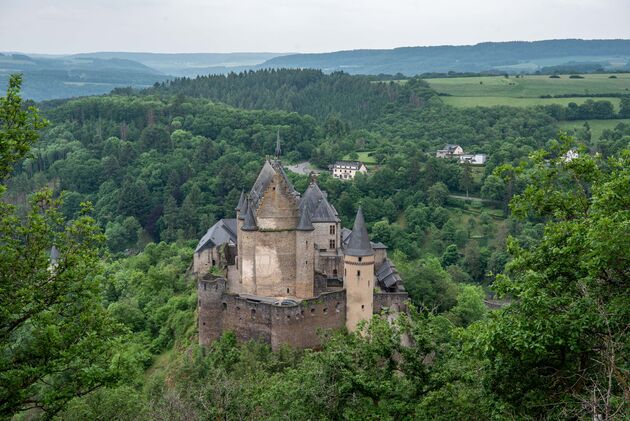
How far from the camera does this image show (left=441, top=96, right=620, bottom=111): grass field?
160500 millimetres

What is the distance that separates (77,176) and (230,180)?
32.9 m

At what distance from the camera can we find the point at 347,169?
114 m

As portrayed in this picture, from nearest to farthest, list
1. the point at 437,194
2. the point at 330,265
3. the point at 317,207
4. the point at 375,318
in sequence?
the point at 375,318, the point at 330,265, the point at 317,207, the point at 437,194

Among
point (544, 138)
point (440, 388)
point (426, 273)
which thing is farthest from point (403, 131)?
point (440, 388)

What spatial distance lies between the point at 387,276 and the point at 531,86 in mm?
152516

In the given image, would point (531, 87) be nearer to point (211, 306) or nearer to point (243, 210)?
point (243, 210)

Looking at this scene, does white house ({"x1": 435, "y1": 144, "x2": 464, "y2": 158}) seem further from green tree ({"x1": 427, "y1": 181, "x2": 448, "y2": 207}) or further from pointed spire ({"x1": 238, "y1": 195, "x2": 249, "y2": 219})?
pointed spire ({"x1": 238, "y1": 195, "x2": 249, "y2": 219})

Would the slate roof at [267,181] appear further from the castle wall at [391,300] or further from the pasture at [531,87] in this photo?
the pasture at [531,87]

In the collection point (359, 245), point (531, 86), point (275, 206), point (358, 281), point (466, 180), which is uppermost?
point (531, 86)

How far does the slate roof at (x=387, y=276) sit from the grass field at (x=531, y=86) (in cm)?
13585

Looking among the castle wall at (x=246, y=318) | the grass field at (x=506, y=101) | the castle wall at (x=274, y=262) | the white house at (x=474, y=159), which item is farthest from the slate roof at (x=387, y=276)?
the grass field at (x=506, y=101)

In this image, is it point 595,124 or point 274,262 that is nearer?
point 274,262

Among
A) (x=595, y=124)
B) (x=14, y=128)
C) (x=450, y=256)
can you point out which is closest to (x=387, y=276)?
(x=14, y=128)

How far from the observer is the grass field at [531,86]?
175 meters
